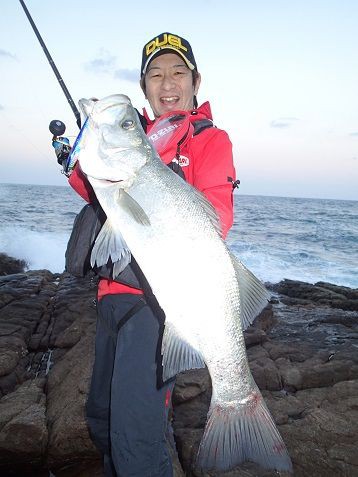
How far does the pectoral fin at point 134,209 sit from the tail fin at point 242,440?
4.28 ft

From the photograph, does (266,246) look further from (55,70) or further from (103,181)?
(103,181)

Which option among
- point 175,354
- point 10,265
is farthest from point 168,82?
point 10,265

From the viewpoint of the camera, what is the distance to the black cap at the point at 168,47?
3.32m

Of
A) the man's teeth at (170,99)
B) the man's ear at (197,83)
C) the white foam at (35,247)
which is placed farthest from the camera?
the white foam at (35,247)

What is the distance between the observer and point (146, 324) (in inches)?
102

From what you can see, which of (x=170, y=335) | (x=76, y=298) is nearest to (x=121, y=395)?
(x=170, y=335)

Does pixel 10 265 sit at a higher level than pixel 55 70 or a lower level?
lower

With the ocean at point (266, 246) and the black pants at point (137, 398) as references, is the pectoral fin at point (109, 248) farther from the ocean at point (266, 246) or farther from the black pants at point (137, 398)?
the ocean at point (266, 246)

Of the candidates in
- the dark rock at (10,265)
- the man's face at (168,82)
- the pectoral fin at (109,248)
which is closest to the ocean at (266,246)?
the dark rock at (10,265)

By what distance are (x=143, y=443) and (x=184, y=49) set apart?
330 cm

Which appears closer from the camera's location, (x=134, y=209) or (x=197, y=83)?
(x=134, y=209)

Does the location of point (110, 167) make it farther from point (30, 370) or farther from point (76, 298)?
point (76, 298)

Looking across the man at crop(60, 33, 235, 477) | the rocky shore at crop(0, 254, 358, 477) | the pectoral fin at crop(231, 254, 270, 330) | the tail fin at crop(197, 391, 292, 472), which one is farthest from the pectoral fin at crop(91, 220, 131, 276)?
the rocky shore at crop(0, 254, 358, 477)

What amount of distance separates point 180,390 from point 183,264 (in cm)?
315
